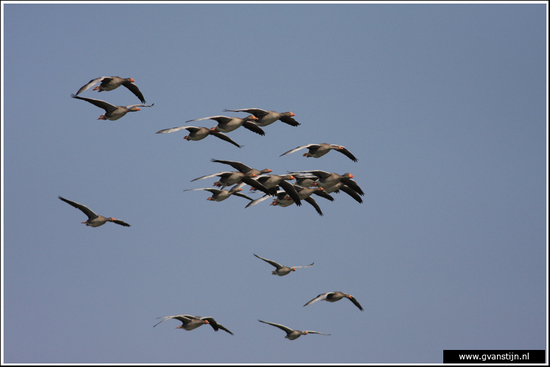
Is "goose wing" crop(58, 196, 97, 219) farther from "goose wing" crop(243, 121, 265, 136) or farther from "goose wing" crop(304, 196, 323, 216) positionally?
"goose wing" crop(304, 196, 323, 216)

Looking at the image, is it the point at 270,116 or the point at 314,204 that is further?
the point at 314,204

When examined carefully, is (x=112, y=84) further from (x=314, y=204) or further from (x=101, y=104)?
(x=314, y=204)

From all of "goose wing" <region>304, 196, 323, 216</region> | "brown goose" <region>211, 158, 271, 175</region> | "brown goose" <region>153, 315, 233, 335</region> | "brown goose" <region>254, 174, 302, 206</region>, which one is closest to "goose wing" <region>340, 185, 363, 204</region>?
"goose wing" <region>304, 196, 323, 216</region>

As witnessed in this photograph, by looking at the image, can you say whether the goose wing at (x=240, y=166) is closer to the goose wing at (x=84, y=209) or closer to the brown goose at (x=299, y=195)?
the brown goose at (x=299, y=195)

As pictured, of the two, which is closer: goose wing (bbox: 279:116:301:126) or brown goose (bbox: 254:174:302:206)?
brown goose (bbox: 254:174:302:206)

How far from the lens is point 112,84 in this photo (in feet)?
138

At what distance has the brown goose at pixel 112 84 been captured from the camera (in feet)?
131

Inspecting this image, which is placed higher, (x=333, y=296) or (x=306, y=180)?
(x=306, y=180)

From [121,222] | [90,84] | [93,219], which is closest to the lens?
[90,84]

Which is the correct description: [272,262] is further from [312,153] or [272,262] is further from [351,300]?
[312,153]

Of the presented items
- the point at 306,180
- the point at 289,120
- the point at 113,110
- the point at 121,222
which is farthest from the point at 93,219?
the point at 289,120

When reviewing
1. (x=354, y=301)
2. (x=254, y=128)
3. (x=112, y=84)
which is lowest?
(x=354, y=301)

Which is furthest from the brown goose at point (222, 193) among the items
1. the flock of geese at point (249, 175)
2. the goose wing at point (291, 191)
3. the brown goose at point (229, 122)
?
the brown goose at point (229, 122)

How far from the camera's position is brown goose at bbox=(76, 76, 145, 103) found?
1574 inches
